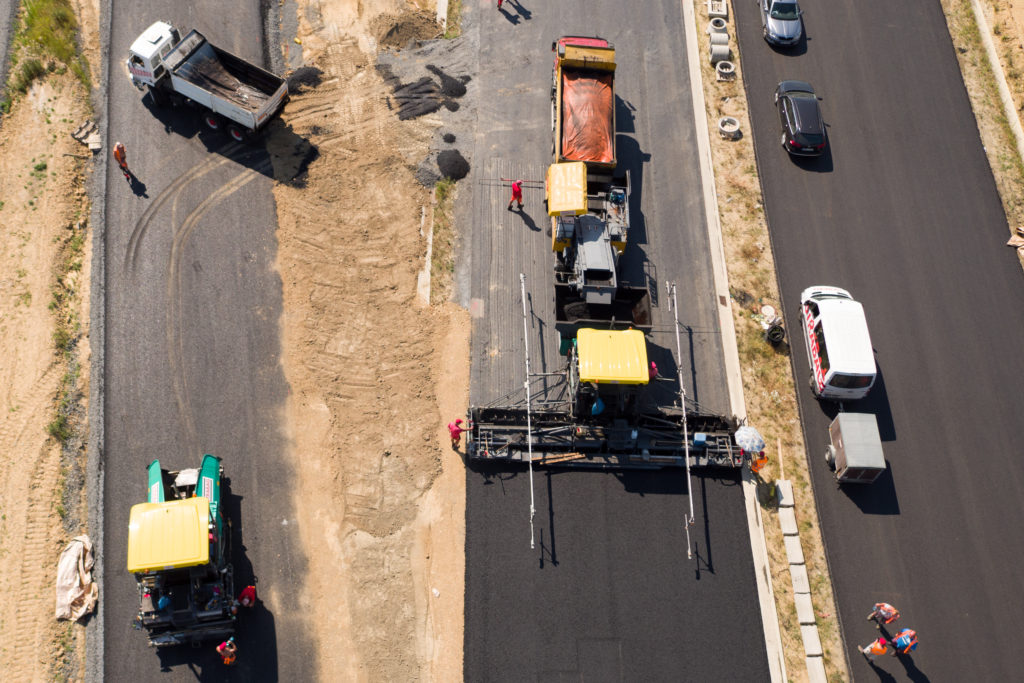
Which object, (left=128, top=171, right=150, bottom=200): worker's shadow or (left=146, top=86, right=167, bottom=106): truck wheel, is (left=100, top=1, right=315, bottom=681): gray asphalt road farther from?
(left=146, top=86, right=167, bottom=106): truck wheel

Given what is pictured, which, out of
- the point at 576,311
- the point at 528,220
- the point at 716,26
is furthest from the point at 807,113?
the point at 576,311

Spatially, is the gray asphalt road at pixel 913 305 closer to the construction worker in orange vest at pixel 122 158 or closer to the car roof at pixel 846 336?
the car roof at pixel 846 336

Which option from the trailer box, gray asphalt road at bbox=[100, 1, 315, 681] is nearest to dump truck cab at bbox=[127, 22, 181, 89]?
gray asphalt road at bbox=[100, 1, 315, 681]

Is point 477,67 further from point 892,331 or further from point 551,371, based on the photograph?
point 892,331

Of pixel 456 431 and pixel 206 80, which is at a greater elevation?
pixel 206 80

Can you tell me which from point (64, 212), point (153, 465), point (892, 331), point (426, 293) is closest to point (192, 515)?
point (153, 465)

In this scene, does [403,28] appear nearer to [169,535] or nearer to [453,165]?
Answer: [453,165]
